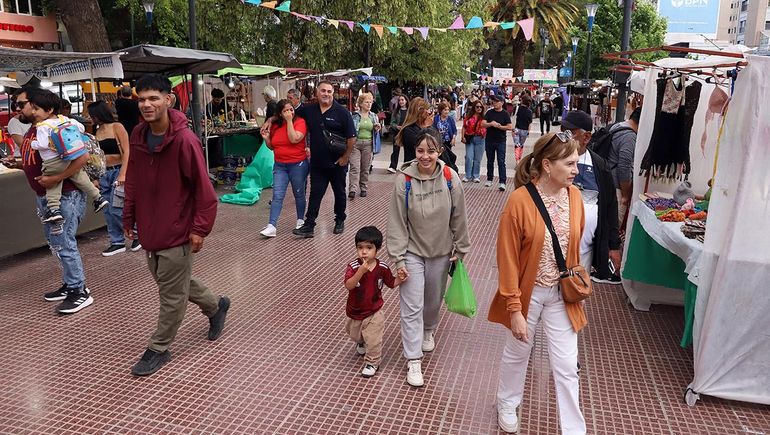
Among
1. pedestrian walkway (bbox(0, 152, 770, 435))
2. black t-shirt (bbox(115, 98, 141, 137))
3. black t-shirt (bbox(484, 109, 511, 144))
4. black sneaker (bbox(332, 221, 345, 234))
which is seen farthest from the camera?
black t-shirt (bbox(484, 109, 511, 144))

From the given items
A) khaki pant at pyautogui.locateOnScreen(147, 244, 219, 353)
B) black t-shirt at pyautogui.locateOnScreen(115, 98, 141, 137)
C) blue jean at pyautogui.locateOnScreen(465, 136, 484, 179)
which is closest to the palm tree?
blue jean at pyautogui.locateOnScreen(465, 136, 484, 179)

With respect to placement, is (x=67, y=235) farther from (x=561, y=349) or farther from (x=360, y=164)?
(x=360, y=164)

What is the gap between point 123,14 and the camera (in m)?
24.5

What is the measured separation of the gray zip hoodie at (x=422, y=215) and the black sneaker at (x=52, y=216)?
2.84m

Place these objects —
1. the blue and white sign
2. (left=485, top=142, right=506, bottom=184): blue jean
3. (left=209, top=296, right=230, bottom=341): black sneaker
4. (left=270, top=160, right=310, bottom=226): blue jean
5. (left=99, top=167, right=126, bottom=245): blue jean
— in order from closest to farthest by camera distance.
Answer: (left=209, top=296, right=230, bottom=341): black sneaker → (left=99, top=167, right=126, bottom=245): blue jean → (left=270, top=160, right=310, bottom=226): blue jean → (left=485, top=142, right=506, bottom=184): blue jean → the blue and white sign

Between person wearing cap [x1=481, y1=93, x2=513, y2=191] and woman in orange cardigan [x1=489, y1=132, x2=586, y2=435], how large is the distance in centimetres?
772

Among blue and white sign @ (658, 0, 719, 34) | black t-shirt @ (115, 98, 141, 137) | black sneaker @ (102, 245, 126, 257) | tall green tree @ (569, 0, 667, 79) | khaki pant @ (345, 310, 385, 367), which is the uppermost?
blue and white sign @ (658, 0, 719, 34)

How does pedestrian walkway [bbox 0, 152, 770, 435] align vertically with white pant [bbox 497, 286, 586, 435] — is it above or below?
below

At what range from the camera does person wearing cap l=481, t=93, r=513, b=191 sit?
10.7 m

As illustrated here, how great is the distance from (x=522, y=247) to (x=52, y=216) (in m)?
3.81

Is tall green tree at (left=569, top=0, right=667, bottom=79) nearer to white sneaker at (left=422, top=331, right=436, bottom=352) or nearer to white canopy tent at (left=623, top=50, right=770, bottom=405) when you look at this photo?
white canopy tent at (left=623, top=50, right=770, bottom=405)

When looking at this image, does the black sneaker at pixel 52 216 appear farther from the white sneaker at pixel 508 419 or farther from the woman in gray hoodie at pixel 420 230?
the white sneaker at pixel 508 419

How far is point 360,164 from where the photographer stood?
9.99 metres

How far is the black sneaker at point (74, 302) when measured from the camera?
197 inches
